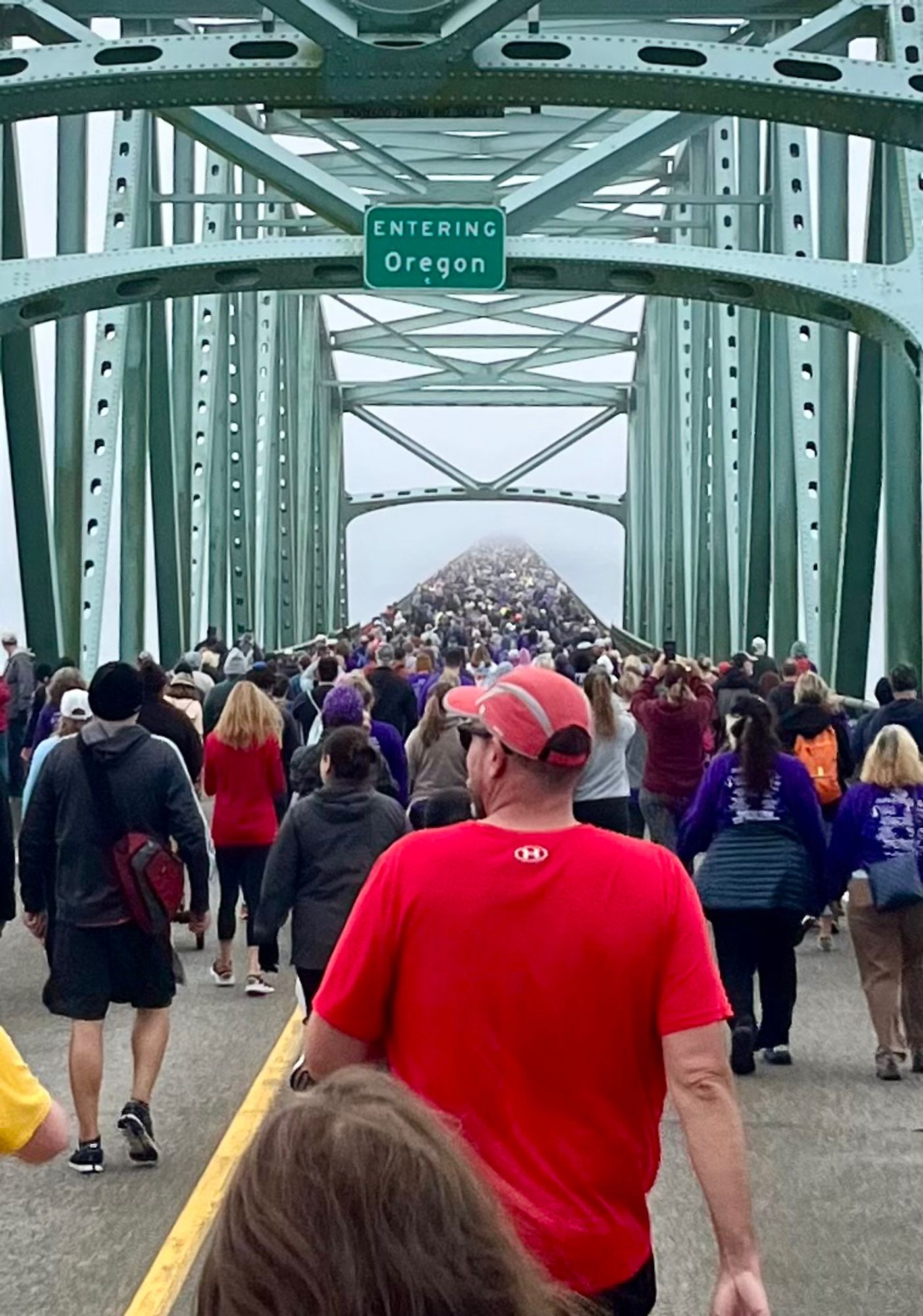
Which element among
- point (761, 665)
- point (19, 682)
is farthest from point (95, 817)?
point (761, 665)

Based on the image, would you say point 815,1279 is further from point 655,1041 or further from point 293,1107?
point 293,1107

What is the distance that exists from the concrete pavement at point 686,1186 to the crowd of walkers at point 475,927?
277 mm

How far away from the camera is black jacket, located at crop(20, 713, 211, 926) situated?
743cm

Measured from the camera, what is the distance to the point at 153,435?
2866 cm

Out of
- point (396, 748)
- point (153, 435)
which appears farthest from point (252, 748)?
point (153, 435)

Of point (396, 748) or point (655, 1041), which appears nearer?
point (655, 1041)

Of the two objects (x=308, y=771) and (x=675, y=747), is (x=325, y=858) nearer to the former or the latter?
(x=308, y=771)

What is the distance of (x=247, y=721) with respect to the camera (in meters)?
11.3

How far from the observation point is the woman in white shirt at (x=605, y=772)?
1191 centimetres

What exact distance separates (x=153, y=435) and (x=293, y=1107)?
2729 cm

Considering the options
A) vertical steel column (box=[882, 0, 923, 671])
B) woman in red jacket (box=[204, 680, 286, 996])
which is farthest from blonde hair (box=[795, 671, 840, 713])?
vertical steel column (box=[882, 0, 923, 671])

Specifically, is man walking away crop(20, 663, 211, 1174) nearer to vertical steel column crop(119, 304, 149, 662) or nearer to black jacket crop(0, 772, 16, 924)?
black jacket crop(0, 772, 16, 924)

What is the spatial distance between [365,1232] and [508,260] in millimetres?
17282

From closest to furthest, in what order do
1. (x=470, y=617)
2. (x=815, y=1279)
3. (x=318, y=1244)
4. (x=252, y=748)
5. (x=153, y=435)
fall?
(x=318, y=1244), (x=815, y=1279), (x=252, y=748), (x=153, y=435), (x=470, y=617)
